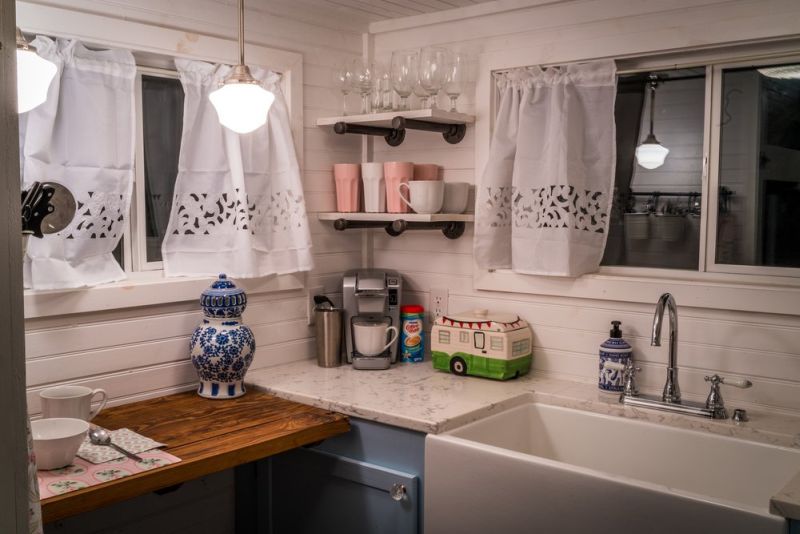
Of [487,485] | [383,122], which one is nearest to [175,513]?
[487,485]

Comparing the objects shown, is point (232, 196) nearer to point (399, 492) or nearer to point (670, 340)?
point (399, 492)

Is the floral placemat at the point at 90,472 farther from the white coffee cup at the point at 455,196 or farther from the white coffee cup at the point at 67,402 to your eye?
the white coffee cup at the point at 455,196

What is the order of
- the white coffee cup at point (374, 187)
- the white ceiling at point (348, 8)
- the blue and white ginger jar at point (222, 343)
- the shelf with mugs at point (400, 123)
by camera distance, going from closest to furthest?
the blue and white ginger jar at point (222, 343), the shelf with mugs at point (400, 123), the white ceiling at point (348, 8), the white coffee cup at point (374, 187)

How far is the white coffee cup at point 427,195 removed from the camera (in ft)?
9.33

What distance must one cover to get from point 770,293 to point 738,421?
1.22ft

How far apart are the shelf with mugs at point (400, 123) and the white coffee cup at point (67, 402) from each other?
4.24 feet

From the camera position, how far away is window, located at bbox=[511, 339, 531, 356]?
2.74 meters

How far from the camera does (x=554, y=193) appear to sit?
2719mm

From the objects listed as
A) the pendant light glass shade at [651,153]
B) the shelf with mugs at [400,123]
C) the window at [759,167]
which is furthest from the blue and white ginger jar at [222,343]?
the window at [759,167]

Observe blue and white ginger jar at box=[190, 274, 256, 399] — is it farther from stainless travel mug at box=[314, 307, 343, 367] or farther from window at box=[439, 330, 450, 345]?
window at box=[439, 330, 450, 345]

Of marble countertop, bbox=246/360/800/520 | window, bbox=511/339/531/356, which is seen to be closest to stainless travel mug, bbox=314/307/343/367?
marble countertop, bbox=246/360/800/520

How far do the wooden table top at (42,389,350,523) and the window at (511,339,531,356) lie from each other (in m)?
0.64

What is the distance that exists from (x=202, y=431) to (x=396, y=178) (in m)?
1.17

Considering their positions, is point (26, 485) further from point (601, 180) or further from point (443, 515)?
point (601, 180)
